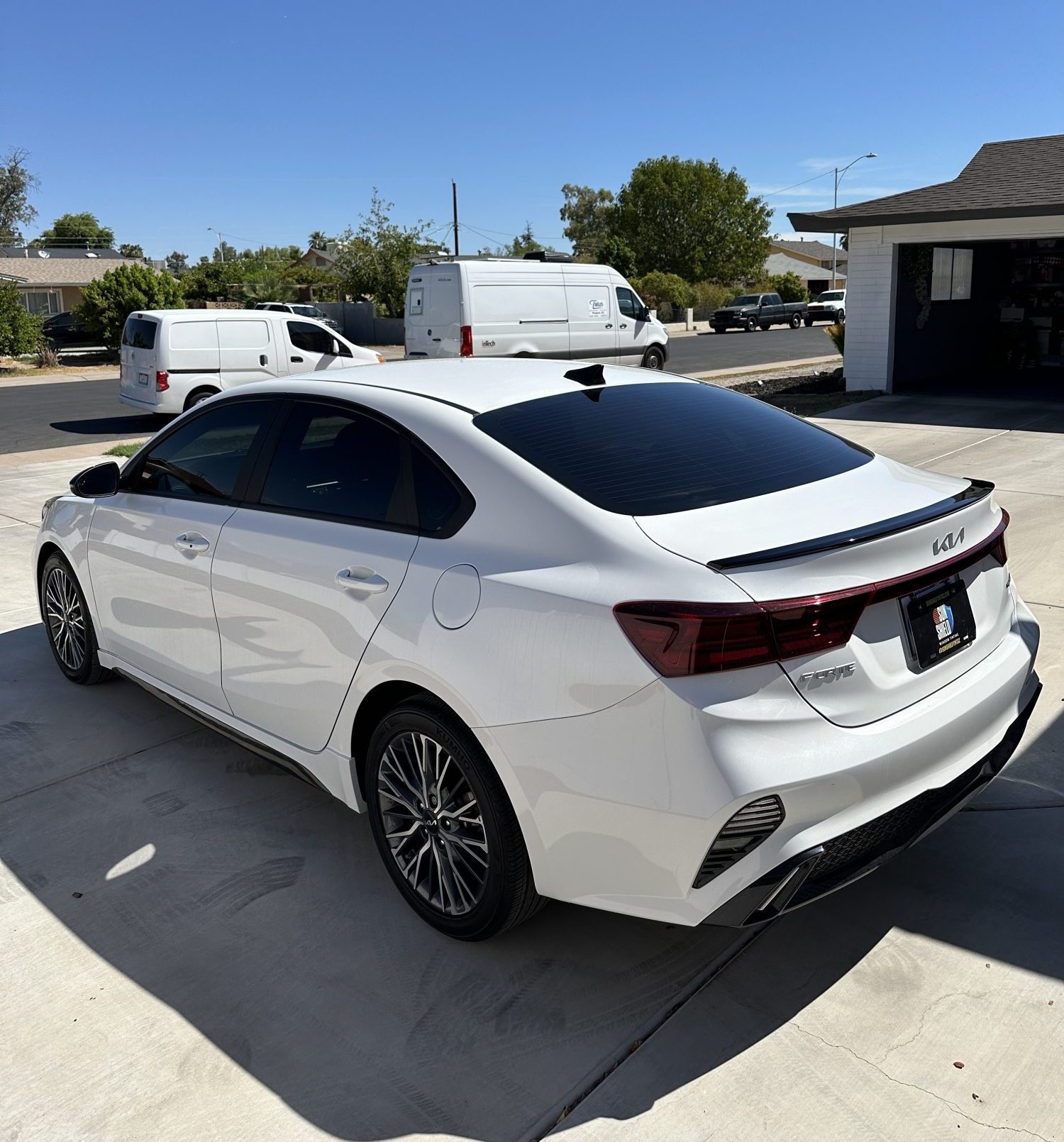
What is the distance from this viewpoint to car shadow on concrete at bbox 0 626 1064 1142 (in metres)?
2.81

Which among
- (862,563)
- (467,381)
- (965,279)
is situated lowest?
(862,563)

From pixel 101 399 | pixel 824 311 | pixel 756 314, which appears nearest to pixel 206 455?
pixel 101 399

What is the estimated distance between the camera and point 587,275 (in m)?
19.3

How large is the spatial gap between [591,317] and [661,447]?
54.0 feet

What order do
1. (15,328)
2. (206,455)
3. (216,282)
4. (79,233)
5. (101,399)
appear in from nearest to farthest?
1. (206,455)
2. (101,399)
3. (15,328)
4. (216,282)
5. (79,233)

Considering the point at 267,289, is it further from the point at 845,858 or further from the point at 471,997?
the point at 845,858

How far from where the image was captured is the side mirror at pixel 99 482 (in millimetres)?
4809

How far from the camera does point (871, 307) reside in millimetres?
17234

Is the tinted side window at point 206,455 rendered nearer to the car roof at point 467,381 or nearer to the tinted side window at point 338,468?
the car roof at point 467,381

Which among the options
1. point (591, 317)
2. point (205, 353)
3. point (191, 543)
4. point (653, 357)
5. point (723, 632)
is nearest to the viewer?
point (723, 632)

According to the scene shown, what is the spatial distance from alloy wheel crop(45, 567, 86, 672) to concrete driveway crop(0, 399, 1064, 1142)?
1164 millimetres

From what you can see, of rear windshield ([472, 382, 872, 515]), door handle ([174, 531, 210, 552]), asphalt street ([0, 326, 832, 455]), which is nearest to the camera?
rear windshield ([472, 382, 872, 515])

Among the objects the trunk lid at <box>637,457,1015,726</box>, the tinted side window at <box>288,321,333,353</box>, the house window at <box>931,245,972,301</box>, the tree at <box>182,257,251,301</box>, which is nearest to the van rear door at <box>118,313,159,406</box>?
the tinted side window at <box>288,321,333,353</box>

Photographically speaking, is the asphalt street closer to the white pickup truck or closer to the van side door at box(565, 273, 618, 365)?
the van side door at box(565, 273, 618, 365)
